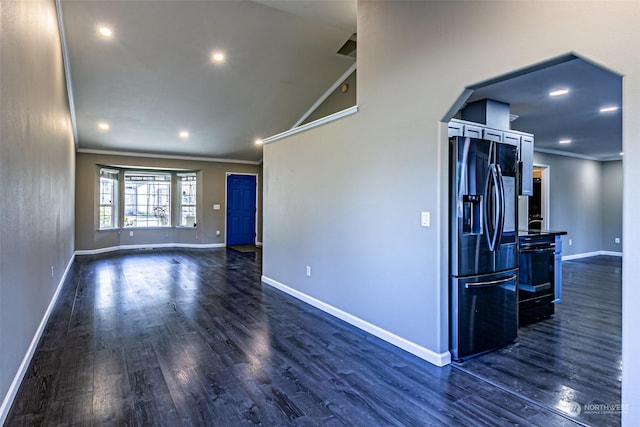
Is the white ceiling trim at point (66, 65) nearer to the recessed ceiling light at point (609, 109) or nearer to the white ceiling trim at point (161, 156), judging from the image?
the white ceiling trim at point (161, 156)

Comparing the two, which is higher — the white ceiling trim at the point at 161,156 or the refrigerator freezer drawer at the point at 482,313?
the white ceiling trim at the point at 161,156

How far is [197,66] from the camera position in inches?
206

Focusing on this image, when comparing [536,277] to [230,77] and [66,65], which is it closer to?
[230,77]

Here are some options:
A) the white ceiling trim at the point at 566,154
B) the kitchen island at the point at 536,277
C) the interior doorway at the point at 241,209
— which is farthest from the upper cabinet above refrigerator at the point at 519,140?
the interior doorway at the point at 241,209

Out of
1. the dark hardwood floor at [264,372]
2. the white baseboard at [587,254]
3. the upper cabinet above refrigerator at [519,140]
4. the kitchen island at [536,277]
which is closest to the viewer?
the dark hardwood floor at [264,372]

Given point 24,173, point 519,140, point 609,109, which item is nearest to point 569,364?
point 519,140

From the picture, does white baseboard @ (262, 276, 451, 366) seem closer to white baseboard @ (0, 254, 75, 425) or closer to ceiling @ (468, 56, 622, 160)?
ceiling @ (468, 56, 622, 160)

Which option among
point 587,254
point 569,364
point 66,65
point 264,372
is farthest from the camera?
point 587,254

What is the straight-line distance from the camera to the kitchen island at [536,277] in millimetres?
3668

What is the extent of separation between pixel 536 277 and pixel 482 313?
1372 mm

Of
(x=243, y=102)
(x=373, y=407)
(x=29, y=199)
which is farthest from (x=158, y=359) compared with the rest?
(x=243, y=102)

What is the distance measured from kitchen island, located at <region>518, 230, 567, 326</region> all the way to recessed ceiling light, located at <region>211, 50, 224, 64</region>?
4527 millimetres

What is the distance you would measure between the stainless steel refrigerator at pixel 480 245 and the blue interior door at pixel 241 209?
788cm

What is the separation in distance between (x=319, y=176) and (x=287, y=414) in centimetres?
263
